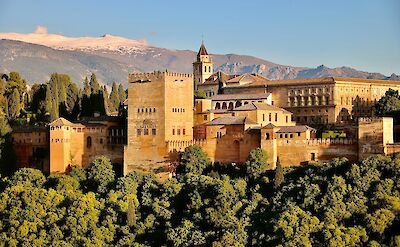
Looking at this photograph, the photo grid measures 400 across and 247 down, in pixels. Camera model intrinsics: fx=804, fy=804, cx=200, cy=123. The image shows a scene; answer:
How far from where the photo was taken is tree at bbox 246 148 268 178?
41.0 m

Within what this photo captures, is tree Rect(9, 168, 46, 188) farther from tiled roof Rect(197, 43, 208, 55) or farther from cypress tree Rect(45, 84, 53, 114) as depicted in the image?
tiled roof Rect(197, 43, 208, 55)

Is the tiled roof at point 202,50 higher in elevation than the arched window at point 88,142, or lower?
higher

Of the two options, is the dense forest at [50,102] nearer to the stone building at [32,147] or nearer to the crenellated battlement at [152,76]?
the stone building at [32,147]

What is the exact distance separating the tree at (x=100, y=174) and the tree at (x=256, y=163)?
25.1ft

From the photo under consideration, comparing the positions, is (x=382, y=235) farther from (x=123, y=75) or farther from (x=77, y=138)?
(x=123, y=75)

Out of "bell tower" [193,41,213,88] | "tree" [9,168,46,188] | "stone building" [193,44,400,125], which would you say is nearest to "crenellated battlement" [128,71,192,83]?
"tree" [9,168,46,188]

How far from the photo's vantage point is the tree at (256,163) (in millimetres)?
40975

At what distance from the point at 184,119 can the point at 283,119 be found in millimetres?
6540

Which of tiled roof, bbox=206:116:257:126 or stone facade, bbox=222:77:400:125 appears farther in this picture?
stone facade, bbox=222:77:400:125

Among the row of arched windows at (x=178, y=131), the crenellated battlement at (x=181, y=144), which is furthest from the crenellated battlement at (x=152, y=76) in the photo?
the crenellated battlement at (x=181, y=144)

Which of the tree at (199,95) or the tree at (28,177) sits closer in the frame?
the tree at (28,177)

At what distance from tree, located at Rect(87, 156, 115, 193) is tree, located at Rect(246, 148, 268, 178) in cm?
764

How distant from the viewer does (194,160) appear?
42656 millimetres

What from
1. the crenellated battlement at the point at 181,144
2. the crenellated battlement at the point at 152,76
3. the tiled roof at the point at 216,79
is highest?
the tiled roof at the point at 216,79
